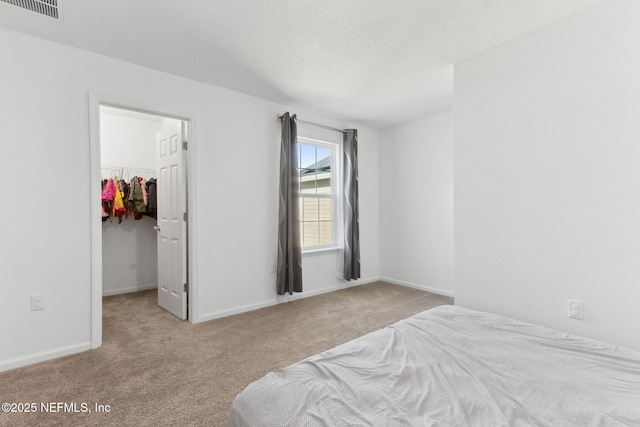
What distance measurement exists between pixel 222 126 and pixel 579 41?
299 centimetres

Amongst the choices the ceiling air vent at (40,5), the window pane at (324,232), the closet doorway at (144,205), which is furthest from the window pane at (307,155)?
the ceiling air vent at (40,5)

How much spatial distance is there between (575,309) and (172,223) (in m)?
3.58

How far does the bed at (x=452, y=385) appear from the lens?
979 millimetres

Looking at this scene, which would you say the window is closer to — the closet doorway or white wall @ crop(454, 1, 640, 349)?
the closet doorway

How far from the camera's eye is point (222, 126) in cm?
325

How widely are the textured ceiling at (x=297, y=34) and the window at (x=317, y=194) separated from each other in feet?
4.10

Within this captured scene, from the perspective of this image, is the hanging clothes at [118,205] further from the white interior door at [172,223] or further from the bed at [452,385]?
the bed at [452,385]

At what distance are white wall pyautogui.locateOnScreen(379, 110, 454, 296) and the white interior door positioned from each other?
2.95 metres

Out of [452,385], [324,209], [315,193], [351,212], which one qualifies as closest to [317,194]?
[315,193]

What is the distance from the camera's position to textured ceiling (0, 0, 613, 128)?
77.6 inches

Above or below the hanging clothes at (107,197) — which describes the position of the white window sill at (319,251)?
below

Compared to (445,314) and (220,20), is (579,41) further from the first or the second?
(220,20)

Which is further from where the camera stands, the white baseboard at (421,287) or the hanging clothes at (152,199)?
the hanging clothes at (152,199)

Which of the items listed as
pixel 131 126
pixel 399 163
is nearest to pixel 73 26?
pixel 131 126
